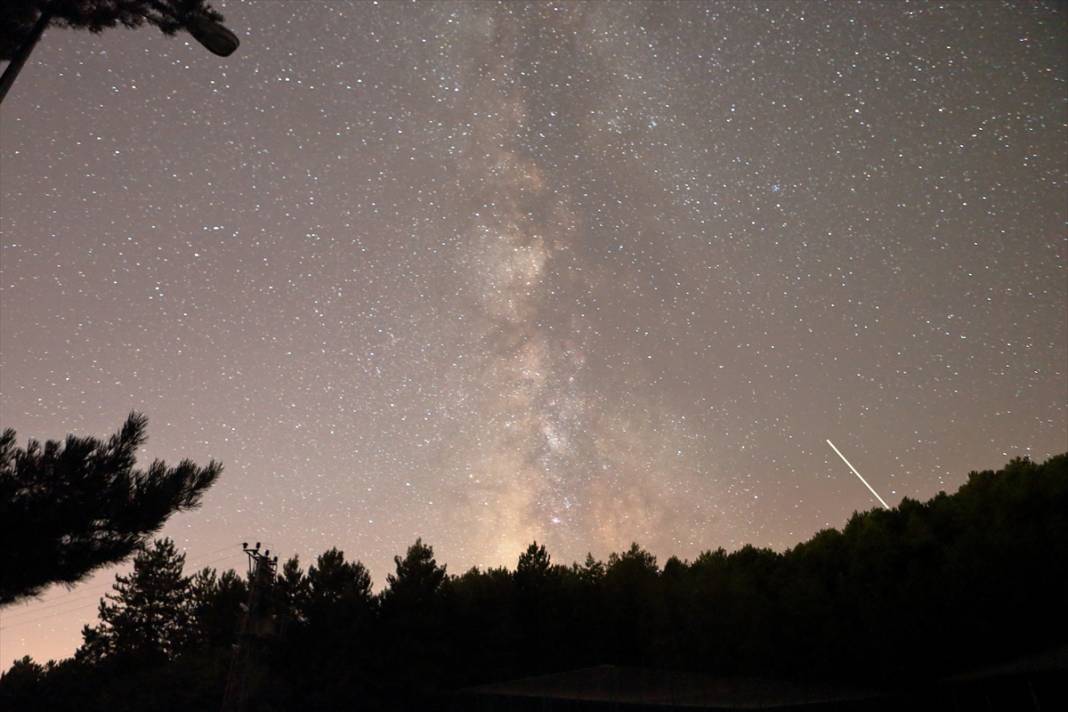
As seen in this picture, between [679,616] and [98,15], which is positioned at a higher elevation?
[98,15]

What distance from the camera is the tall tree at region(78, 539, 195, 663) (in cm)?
4581

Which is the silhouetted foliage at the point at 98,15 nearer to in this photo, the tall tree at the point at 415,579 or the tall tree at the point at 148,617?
the tall tree at the point at 415,579

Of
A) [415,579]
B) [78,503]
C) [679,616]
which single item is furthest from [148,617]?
[78,503]

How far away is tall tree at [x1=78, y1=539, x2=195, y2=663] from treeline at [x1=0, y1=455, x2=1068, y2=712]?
32.8ft

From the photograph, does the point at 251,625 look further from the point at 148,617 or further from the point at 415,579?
the point at 148,617

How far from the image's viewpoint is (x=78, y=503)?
4730 millimetres

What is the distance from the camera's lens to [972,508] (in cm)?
2217

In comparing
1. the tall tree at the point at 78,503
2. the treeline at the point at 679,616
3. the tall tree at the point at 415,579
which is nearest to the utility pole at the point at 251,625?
the treeline at the point at 679,616

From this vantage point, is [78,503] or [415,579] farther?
[415,579]

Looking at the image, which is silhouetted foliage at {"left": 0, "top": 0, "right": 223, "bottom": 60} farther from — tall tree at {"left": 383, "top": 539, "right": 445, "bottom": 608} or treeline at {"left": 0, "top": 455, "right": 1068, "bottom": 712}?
tall tree at {"left": 383, "top": 539, "right": 445, "bottom": 608}

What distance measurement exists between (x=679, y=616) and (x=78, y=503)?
25172 mm

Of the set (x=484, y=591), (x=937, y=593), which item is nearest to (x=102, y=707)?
(x=484, y=591)

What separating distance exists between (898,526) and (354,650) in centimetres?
2139

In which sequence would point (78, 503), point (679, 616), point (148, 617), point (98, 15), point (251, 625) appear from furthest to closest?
point (148, 617) → point (679, 616) → point (251, 625) → point (98, 15) → point (78, 503)
